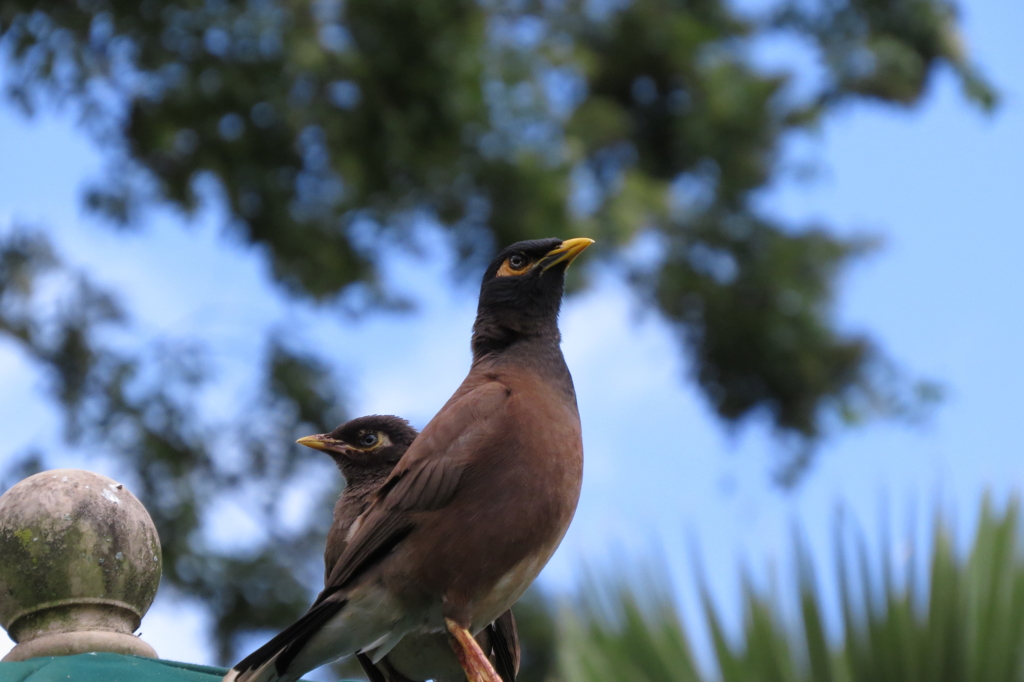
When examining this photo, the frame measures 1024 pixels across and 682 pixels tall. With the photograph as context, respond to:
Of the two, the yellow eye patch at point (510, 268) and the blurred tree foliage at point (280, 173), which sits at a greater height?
the blurred tree foliage at point (280, 173)

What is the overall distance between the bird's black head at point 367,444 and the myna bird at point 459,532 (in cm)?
57

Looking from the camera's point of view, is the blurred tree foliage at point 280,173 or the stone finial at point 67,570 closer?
the stone finial at point 67,570

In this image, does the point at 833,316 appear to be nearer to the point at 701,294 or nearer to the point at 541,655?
the point at 701,294

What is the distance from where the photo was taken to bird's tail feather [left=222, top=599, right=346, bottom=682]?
101 inches

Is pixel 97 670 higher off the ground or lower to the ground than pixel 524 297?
lower

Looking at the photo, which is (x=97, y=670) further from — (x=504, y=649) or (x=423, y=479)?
(x=504, y=649)

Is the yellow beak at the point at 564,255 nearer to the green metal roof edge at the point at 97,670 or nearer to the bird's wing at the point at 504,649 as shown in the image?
the bird's wing at the point at 504,649

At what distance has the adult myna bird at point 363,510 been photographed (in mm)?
3326

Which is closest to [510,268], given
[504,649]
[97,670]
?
[504,649]

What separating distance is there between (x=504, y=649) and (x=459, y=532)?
74cm

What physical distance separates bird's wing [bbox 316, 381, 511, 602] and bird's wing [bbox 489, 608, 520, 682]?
623 millimetres

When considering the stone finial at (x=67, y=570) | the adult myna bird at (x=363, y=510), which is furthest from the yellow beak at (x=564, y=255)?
the stone finial at (x=67, y=570)

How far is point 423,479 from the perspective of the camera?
9.51 feet

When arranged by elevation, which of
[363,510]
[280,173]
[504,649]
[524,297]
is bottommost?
[504,649]
